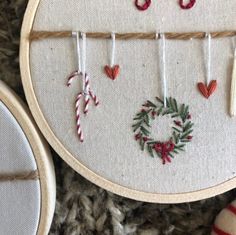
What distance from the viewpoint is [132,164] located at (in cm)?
57

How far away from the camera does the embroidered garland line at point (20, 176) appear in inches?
22.8

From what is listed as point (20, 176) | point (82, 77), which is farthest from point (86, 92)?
point (20, 176)

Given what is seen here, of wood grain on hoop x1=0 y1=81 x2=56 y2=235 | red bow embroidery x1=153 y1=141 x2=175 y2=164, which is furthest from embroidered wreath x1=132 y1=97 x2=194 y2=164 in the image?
wood grain on hoop x1=0 y1=81 x2=56 y2=235

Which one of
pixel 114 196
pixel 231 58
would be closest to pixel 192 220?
pixel 114 196

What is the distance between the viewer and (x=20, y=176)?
58cm

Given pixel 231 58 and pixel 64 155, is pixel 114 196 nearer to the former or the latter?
pixel 64 155

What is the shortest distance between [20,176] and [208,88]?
0.72 ft

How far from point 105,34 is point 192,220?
24 centimetres

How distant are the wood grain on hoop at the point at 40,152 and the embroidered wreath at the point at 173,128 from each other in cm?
10

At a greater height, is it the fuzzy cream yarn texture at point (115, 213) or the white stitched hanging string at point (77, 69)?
the white stitched hanging string at point (77, 69)

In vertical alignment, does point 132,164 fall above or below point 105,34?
below

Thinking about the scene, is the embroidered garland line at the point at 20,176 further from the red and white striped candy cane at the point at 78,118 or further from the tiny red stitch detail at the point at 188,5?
the tiny red stitch detail at the point at 188,5

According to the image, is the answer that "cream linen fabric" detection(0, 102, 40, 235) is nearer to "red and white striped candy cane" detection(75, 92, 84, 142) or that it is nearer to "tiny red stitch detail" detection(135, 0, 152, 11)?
"red and white striped candy cane" detection(75, 92, 84, 142)

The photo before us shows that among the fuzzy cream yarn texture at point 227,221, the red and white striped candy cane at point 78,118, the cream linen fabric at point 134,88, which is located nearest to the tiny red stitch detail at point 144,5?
the cream linen fabric at point 134,88
